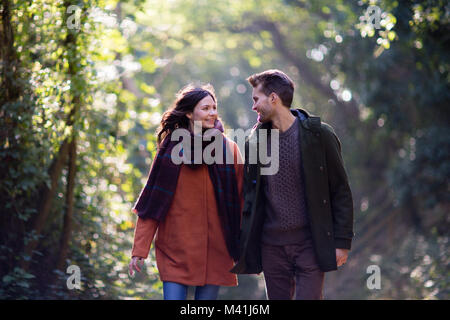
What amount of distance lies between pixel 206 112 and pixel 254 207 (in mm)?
866

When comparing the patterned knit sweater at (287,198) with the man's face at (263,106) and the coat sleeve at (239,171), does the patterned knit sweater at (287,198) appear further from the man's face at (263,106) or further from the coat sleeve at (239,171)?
the coat sleeve at (239,171)

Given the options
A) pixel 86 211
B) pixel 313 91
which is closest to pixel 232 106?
pixel 313 91

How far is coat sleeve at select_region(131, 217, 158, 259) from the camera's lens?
4.70m

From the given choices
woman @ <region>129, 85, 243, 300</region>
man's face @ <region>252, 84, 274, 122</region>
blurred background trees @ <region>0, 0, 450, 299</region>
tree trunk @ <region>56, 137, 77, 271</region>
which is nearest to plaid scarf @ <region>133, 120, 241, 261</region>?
woman @ <region>129, 85, 243, 300</region>

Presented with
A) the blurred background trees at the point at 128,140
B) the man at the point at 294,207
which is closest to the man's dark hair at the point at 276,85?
the man at the point at 294,207

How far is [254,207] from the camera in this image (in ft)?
14.9

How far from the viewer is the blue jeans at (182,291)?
466 centimetres

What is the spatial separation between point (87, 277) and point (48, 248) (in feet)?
1.98

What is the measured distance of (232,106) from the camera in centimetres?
2952

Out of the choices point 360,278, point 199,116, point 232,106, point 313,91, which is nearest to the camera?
point 199,116

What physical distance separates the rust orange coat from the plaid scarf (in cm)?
5

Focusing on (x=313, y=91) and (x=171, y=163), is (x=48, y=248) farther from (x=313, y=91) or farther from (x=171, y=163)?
(x=313, y=91)

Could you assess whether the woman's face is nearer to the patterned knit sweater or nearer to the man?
the man
